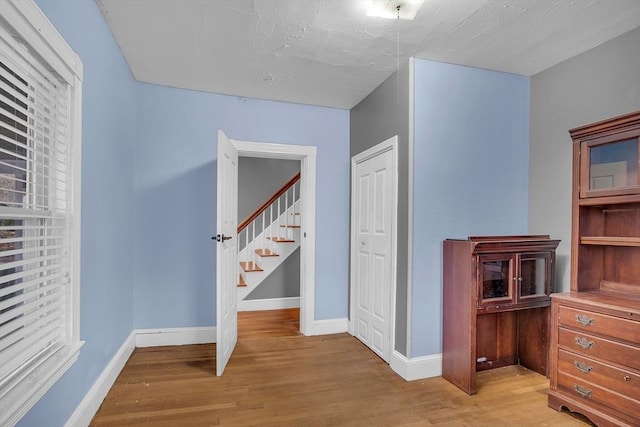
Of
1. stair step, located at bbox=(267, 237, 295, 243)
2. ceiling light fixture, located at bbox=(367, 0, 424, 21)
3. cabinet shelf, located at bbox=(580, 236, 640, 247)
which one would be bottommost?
stair step, located at bbox=(267, 237, 295, 243)

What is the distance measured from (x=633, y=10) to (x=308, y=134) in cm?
265

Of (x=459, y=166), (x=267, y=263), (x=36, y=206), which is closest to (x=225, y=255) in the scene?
(x=36, y=206)

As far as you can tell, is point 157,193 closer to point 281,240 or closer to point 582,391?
point 281,240

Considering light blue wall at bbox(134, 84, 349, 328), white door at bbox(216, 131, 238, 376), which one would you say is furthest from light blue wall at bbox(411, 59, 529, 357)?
white door at bbox(216, 131, 238, 376)

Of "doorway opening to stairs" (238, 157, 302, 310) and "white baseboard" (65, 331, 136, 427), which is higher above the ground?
"doorway opening to stairs" (238, 157, 302, 310)

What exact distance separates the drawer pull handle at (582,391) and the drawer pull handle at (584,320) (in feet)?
1.29

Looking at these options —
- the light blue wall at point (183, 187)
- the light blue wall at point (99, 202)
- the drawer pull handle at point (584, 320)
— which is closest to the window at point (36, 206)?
the light blue wall at point (99, 202)

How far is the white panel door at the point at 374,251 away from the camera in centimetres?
293

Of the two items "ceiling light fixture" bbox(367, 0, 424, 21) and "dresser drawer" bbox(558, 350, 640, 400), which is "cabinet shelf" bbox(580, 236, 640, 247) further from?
"ceiling light fixture" bbox(367, 0, 424, 21)

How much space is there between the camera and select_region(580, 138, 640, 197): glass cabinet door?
199cm

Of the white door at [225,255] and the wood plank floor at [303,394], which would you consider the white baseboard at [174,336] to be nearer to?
the wood plank floor at [303,394]

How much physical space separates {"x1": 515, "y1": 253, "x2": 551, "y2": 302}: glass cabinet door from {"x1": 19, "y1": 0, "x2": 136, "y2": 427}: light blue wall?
2917mm

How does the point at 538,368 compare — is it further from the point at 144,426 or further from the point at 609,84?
the point at 144,426

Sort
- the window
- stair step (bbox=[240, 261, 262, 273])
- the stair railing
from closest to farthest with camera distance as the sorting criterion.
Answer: the window < stair step (bbox=[240, 261, 262, 273]) < the stair railing
